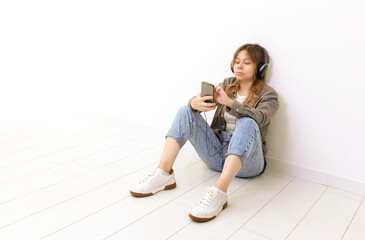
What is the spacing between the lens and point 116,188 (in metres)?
1.79

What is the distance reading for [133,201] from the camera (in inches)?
65.4

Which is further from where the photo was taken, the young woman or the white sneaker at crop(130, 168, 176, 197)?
the white sneaker at crop(130, 168, 176, 197)

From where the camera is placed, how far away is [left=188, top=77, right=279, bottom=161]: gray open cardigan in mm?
1655

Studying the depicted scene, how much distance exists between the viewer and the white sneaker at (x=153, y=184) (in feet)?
5.56

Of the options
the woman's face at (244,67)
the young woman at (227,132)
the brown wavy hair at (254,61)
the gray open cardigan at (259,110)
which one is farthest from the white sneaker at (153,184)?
the woman's face at (244,67)

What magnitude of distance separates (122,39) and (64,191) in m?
1.28

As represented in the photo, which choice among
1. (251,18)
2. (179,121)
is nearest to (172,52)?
(251,18)

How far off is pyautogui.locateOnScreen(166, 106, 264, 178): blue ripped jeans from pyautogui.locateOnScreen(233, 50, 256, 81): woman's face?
1.02 feet

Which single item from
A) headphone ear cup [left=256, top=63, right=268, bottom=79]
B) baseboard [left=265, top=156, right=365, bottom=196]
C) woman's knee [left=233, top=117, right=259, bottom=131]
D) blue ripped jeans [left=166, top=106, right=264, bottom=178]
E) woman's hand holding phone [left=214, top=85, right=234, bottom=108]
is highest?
headphone ear cup [left=256, top=63, right=268, bottom=79]

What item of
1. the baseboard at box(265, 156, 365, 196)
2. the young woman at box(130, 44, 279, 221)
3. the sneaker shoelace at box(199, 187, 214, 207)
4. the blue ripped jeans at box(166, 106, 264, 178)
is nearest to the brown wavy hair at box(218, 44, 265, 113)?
the young woman at box(130, 44, 279, 221)

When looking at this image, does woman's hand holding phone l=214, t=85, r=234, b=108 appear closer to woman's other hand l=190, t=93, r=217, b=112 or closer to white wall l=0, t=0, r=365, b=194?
woman's other hand l=190, t=93, r=217, b=112

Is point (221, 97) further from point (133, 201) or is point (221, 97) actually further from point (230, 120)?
point (133, 201)

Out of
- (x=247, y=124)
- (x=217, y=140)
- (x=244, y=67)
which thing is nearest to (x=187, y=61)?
(x=244, y=67)

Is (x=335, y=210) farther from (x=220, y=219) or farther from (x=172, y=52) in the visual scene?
(x=172, y=52)
